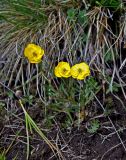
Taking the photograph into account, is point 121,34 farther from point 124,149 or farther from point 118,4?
point 124,149

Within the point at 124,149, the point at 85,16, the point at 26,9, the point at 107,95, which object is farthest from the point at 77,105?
the point at 26,9

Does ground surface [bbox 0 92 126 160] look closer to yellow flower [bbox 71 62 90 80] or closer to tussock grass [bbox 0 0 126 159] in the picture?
tussock grass [bbox 0 0 126 159]

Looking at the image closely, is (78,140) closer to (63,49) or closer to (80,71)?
(80,71)

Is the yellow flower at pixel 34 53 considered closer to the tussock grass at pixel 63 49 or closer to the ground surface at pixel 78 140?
the tussock grass at pixel 63 49

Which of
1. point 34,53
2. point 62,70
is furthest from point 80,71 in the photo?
point 34,53

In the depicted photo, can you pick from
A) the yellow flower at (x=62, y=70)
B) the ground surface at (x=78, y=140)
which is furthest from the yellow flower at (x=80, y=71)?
the ground surface at (x=78, y=140)
